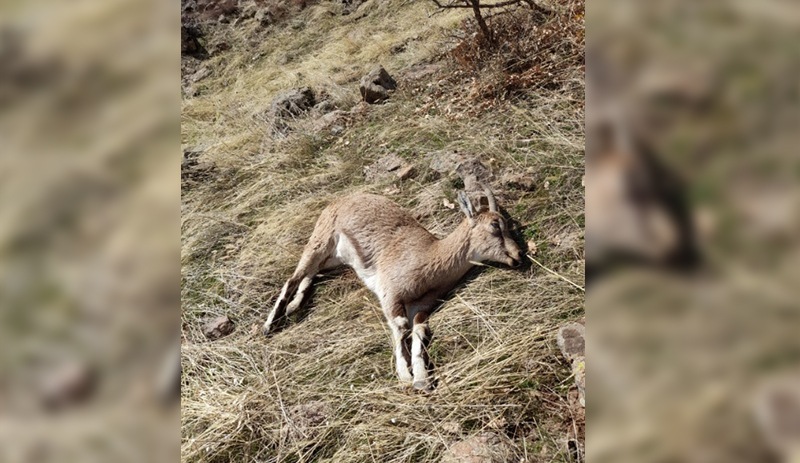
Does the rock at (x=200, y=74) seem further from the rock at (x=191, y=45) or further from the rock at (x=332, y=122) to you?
the rock at (x=332, y=122)

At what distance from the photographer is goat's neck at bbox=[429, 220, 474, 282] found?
13.4 ft

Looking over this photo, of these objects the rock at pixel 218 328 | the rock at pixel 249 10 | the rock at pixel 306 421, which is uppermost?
the rock at pixel 249 10

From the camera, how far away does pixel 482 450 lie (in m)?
2.68

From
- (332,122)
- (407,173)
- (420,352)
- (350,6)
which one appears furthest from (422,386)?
(350,6)

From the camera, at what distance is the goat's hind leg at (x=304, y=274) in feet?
13.9

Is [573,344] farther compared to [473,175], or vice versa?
[473,175]
